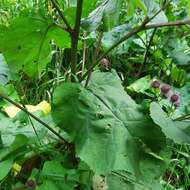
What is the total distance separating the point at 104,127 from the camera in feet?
3.47

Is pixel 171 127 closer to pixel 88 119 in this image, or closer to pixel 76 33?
pixel 88 119

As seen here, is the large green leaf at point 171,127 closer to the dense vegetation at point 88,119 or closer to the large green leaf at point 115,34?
the dense vegetation at point 88,119

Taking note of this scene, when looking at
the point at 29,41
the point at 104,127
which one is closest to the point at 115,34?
the point at 29,41

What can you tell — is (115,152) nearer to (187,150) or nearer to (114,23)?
(114,23)

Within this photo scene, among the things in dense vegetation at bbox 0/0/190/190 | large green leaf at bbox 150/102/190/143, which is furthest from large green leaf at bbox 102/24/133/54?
large green leaf at bbox 150/102/190/143

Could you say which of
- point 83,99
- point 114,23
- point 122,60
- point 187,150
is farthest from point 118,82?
point 122,60

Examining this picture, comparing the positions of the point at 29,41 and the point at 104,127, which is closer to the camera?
the point at 104,127

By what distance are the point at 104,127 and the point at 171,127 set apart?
15cm

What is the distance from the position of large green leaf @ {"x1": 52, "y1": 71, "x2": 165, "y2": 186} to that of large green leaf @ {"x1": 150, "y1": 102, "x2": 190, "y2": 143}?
1.4 inches

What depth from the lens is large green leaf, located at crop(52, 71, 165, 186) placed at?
3.31ft

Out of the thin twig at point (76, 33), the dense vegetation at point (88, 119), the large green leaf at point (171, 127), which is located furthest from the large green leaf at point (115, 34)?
the large green leaf at point (171, 127)

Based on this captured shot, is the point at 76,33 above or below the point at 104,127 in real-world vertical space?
above

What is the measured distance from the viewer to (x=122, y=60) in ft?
Result: 8.49

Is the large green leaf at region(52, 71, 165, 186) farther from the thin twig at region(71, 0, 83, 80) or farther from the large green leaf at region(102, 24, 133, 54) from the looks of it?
the large green leaf at region(102, 24, 133, 54)
